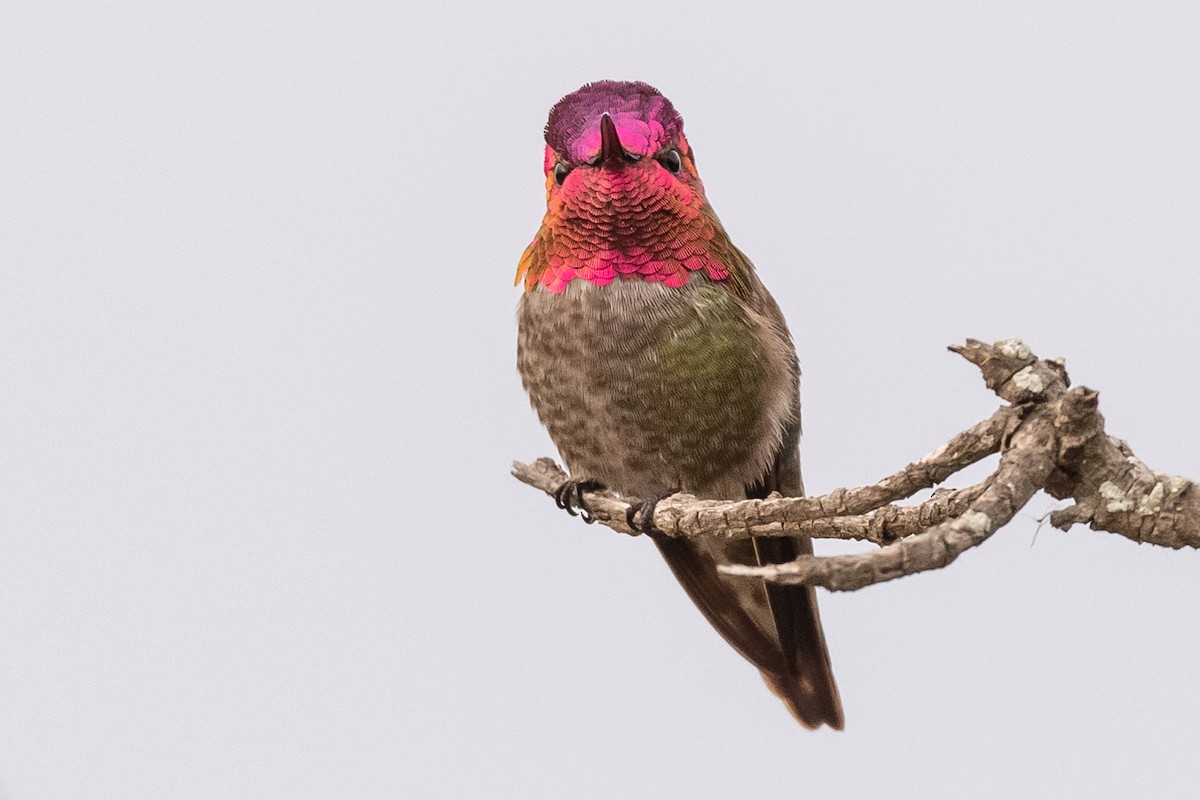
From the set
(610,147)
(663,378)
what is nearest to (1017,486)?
(663,378)

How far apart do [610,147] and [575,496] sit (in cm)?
106

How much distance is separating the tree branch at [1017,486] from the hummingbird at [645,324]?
1.81ft

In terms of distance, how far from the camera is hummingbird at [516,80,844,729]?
330 centimetres

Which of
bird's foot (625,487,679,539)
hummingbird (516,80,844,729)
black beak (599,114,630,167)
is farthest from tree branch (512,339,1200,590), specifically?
black beak (599,114,630,167)

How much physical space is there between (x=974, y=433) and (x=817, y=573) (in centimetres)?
61

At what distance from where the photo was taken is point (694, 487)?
3.66m

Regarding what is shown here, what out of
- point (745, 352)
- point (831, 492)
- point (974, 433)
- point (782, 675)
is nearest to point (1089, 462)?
point (974, 433)

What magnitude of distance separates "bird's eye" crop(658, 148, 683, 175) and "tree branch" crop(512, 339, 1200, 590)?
91 cm

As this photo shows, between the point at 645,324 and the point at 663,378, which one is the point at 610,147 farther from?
the point at 663,378

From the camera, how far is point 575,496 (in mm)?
3855

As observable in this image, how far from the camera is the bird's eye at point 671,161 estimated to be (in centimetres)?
335

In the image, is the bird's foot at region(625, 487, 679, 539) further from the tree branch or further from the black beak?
the black beak

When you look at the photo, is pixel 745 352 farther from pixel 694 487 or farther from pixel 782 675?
pixel 782 675

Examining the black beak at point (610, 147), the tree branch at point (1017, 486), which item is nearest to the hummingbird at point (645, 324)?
the black beak at point (610, 147)
